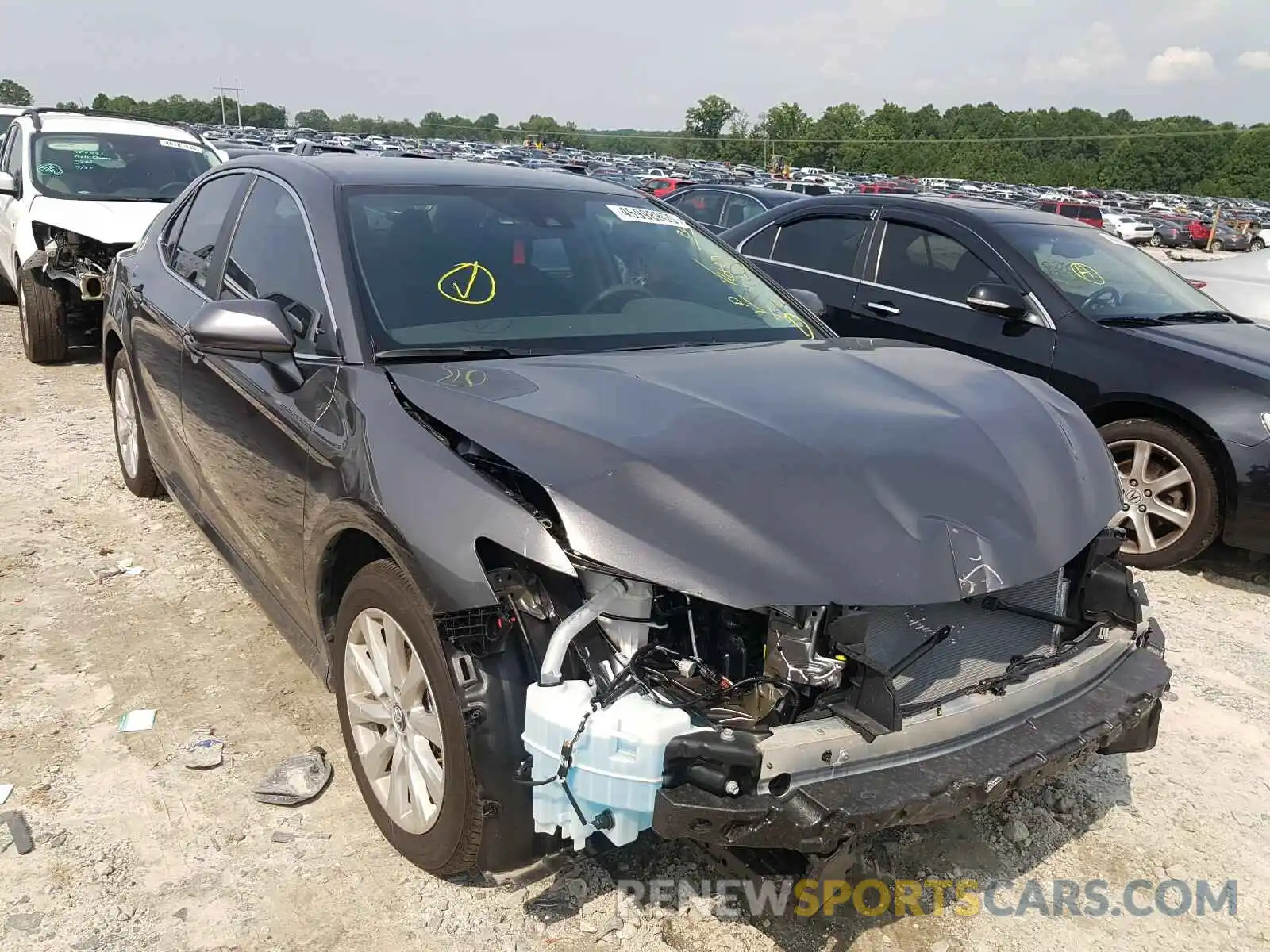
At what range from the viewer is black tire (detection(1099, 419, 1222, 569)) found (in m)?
4.80

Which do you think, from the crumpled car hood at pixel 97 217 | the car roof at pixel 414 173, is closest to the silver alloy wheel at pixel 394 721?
the car roof at pixel 414 173

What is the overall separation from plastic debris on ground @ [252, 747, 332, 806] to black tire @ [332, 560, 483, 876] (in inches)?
16.4

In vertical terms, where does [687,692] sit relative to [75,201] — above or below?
below

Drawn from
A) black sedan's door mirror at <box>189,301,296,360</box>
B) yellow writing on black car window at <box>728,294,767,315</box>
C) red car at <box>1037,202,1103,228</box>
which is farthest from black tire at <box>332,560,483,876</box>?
red car at <box>1037,202,1103,228</box>

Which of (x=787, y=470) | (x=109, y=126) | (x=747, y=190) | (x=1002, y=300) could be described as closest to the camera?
(x=787, y=470)

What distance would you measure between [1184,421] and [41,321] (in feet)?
26.1

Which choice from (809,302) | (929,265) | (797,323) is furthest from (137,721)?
(929,265)

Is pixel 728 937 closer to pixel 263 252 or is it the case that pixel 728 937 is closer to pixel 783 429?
pixel 783 429

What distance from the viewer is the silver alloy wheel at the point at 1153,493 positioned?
194 inches

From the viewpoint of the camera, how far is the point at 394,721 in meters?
2.51

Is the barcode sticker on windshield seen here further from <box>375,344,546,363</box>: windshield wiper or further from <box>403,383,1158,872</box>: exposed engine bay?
<box>403,383,1158,872</box>: exposed engine bay

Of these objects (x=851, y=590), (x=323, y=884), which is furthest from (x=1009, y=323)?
(x=323, y=884)

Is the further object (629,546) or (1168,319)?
(1168,319)

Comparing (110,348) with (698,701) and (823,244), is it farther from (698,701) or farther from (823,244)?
(823,244)
